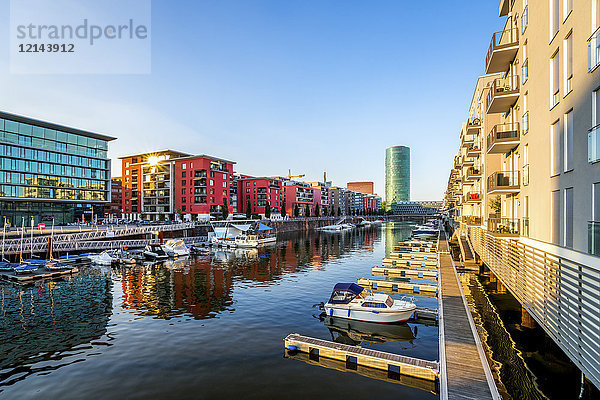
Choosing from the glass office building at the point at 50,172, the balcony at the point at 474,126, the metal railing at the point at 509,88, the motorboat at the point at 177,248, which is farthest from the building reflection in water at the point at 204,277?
the glass office building at the point at 50,172

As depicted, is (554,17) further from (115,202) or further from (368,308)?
(115,202)

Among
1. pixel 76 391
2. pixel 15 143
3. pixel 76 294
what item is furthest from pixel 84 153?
pixel 76 391

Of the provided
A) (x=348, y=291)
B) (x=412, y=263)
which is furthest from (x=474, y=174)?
(x=348, y=291)

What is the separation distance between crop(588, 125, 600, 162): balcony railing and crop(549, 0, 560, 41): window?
8.93 meters

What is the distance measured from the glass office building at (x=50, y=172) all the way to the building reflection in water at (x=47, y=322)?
185 ft

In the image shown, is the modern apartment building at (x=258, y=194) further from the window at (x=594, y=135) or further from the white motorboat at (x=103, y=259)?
the window at (x=594, y=135)

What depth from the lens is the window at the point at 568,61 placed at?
52.1 ft

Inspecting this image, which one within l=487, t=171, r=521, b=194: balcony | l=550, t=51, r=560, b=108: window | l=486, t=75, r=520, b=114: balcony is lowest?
l=487, t=171, r=521, b=194: balcony

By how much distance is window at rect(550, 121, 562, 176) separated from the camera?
1733 centimetres

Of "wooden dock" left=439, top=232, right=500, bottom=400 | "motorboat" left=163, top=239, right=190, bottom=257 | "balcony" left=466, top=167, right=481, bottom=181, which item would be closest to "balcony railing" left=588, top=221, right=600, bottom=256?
"wooden dock" left=439, top=232, right=500, bottom=400

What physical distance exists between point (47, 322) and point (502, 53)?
42837mm

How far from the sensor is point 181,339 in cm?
2106

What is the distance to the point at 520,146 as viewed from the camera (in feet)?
84.7

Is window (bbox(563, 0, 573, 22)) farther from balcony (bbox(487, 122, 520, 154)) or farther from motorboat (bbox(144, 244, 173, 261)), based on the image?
motorboat (bbox(144, 244, 173, 261))
